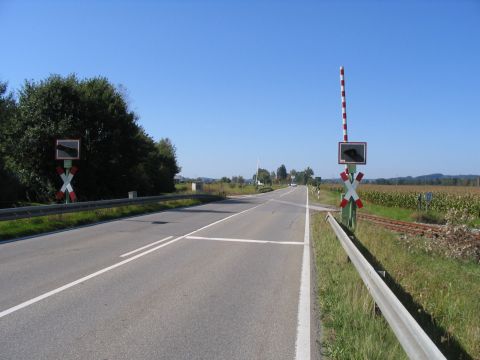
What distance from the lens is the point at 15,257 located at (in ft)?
32.3

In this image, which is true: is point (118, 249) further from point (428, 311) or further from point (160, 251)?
point (428, 311)

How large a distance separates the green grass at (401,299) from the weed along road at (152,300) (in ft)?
Answer: 1.25

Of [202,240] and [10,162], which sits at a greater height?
[10,162]

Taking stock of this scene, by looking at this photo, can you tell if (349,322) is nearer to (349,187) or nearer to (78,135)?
(349,187)

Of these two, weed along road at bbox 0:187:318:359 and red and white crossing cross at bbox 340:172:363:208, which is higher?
red and white crossing cross at bbox 340:172:363:208

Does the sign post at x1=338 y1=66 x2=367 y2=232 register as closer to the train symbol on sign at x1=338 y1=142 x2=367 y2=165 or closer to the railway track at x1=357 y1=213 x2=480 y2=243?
the train symbol on sign at x1=338 y1=142 x2=367 y2=165

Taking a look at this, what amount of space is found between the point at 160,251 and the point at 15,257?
314 centimetres

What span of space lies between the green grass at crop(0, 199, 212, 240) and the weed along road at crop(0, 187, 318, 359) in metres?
1.63

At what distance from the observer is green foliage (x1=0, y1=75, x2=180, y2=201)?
31.9 meters

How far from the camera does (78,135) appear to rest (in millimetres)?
33344

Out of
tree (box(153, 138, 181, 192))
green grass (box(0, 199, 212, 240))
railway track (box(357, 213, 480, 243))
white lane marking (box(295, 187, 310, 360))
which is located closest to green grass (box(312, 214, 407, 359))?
white lane marking (box(295, 187, 310, 360))

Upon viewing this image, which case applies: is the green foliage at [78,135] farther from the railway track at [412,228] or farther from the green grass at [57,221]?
the railway track at [412,228]

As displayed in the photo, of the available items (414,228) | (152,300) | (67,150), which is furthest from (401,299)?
(67,150)

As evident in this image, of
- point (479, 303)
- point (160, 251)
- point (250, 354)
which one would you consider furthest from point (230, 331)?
point (160, 251)
